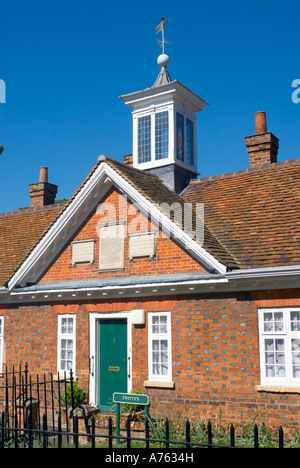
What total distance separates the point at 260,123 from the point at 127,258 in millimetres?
6645

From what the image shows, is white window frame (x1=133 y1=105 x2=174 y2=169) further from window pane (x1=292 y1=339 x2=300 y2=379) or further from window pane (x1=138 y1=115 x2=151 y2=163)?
window pane (x1=292 y1=339 x2=300 y2=379)

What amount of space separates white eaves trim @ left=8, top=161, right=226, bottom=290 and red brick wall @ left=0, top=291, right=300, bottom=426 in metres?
1.14

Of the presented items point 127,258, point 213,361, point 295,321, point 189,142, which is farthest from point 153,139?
point 295,321

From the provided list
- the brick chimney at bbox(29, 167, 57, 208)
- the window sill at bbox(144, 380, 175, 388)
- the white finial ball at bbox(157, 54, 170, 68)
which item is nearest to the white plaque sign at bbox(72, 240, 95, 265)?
the window sill at bbox(144, 380, 175, 388)

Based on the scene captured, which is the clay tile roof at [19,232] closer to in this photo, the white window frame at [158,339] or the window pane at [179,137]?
the window pane at [179,137]

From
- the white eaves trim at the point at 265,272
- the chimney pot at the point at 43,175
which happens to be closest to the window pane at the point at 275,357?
the white eaves trim at the point at 265,272

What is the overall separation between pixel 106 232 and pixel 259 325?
17.7 ft

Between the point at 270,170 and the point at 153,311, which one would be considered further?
the point at 270,170

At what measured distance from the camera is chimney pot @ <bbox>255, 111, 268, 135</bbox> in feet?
54.4

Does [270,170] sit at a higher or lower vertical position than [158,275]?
higher
